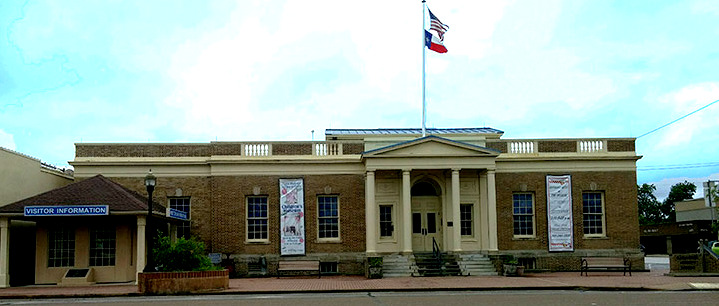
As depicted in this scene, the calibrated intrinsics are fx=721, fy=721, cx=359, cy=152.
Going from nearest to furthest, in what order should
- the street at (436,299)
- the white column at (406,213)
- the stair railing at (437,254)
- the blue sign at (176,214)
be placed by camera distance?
1. the street at (436,299)
2. the blue sign at (176,214)
3. the stair railing at (437,254)
4. the white column at (406,213)

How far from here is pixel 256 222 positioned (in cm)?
3195

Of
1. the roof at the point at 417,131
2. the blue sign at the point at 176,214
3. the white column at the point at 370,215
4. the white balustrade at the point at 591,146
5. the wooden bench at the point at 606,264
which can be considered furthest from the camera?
the roof at the point at 417,131

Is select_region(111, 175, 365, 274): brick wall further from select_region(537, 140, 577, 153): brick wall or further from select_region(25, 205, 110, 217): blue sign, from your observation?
select_region(537, 140, 577, 153): brick wall

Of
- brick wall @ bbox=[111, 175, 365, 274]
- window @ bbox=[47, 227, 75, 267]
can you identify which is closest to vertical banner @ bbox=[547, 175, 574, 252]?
brick wall @ bbox=[111, 175, 365, 274]

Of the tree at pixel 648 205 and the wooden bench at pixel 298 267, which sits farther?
the tree at pixel 648 205

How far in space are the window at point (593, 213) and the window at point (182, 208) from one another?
695 inches

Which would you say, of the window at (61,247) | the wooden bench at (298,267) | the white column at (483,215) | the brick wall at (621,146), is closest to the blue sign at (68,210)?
the window at (61,247)

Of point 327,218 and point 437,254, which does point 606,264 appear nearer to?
point 437,254

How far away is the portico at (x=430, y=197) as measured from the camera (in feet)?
100

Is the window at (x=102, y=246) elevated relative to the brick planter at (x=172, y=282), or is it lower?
elevated

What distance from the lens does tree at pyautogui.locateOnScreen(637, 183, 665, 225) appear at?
342ft

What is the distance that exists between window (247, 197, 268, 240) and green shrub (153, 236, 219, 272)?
27.9 feet

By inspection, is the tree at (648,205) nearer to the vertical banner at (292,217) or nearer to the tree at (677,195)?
the tree at (677,195)

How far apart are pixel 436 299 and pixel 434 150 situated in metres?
12.3
